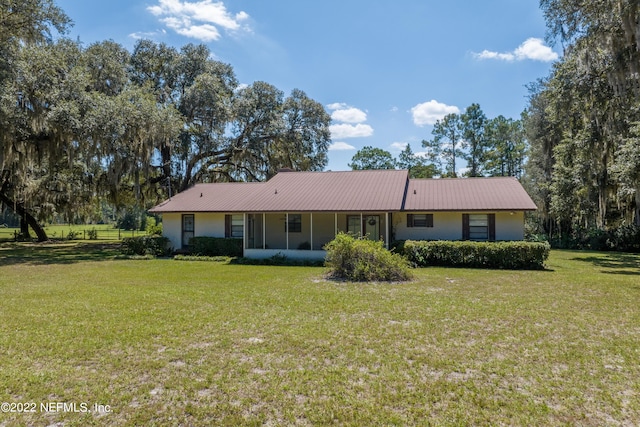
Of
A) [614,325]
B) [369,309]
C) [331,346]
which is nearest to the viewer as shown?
[331,346]

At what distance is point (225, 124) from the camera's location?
79.2 feet

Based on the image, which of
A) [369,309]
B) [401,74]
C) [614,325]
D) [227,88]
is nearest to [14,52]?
[227,88]

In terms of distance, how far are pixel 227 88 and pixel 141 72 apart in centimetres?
544

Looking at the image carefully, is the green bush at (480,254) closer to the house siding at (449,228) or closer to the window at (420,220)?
the house siding at (449,228)

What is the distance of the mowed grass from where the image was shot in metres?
3.58

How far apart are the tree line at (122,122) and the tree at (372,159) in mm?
19112

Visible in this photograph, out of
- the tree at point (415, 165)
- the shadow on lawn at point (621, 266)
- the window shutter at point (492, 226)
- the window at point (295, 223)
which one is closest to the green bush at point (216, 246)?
the window at point (295, 223)

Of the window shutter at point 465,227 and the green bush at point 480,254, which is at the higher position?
the window shutter at point 465,227

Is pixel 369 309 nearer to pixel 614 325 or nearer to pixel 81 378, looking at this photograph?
pixel 614 325

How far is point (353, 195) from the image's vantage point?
17406 millimetres

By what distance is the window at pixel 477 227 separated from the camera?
16500 millimetres

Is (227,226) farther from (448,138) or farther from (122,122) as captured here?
(448,138)

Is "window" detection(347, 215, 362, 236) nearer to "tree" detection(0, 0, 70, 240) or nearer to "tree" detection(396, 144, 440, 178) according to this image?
"tree" detection(0, 0, 70, 240)

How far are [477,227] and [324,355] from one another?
13.6 meters
